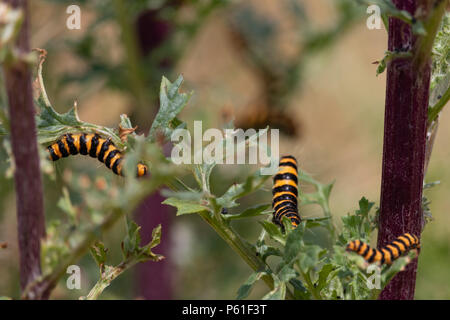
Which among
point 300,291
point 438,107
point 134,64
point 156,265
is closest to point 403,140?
point 438,107

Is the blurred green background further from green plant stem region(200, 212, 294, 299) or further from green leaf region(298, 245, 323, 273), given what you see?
green leaf region(298, 245, 323, 273)

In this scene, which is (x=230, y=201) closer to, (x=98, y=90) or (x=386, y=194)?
(x=386, y=194)

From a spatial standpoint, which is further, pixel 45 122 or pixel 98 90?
pixel 98 90

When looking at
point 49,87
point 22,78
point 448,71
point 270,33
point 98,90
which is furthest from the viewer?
point 270,33

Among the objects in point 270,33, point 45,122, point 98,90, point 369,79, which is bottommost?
point 45,122

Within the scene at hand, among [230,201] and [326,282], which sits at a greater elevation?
[230,201]

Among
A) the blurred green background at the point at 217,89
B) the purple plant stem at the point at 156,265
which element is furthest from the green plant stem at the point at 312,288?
the purple plant stem at the point at 156,265
